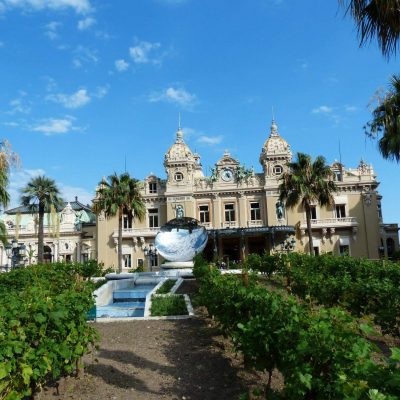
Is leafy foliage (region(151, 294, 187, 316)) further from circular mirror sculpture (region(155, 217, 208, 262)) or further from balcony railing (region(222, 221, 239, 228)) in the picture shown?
balcony railing (region(222, 221, 239, 228))

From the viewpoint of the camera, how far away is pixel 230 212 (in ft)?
147

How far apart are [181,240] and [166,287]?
830 cm

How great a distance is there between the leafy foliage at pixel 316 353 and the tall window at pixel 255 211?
38.2m

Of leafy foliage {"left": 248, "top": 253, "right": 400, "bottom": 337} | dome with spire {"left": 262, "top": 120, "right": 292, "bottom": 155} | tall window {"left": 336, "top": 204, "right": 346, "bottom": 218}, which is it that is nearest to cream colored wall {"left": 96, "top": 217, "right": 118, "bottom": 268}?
dome with spire {"left": 262, "top": 120, "right": 292, "bottom": 155}

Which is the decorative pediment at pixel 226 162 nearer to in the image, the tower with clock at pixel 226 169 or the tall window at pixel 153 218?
the tower with clock at pixel 226 169

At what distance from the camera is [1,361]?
4.40 m

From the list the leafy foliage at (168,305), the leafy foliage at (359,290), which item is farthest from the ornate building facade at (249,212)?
the leafy foliage at (168,305)

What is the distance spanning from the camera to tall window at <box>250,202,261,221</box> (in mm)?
44344

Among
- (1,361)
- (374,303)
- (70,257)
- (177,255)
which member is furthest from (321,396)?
(70,257)

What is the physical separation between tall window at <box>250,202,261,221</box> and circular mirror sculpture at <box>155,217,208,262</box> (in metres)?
17.0

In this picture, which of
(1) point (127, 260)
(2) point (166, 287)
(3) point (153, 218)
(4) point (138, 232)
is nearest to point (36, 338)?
(2) point (166, 287)

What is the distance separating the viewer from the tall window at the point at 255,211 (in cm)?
4434

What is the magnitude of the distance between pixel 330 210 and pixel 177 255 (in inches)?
875

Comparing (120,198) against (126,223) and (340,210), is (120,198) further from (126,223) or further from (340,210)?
(340,210)
